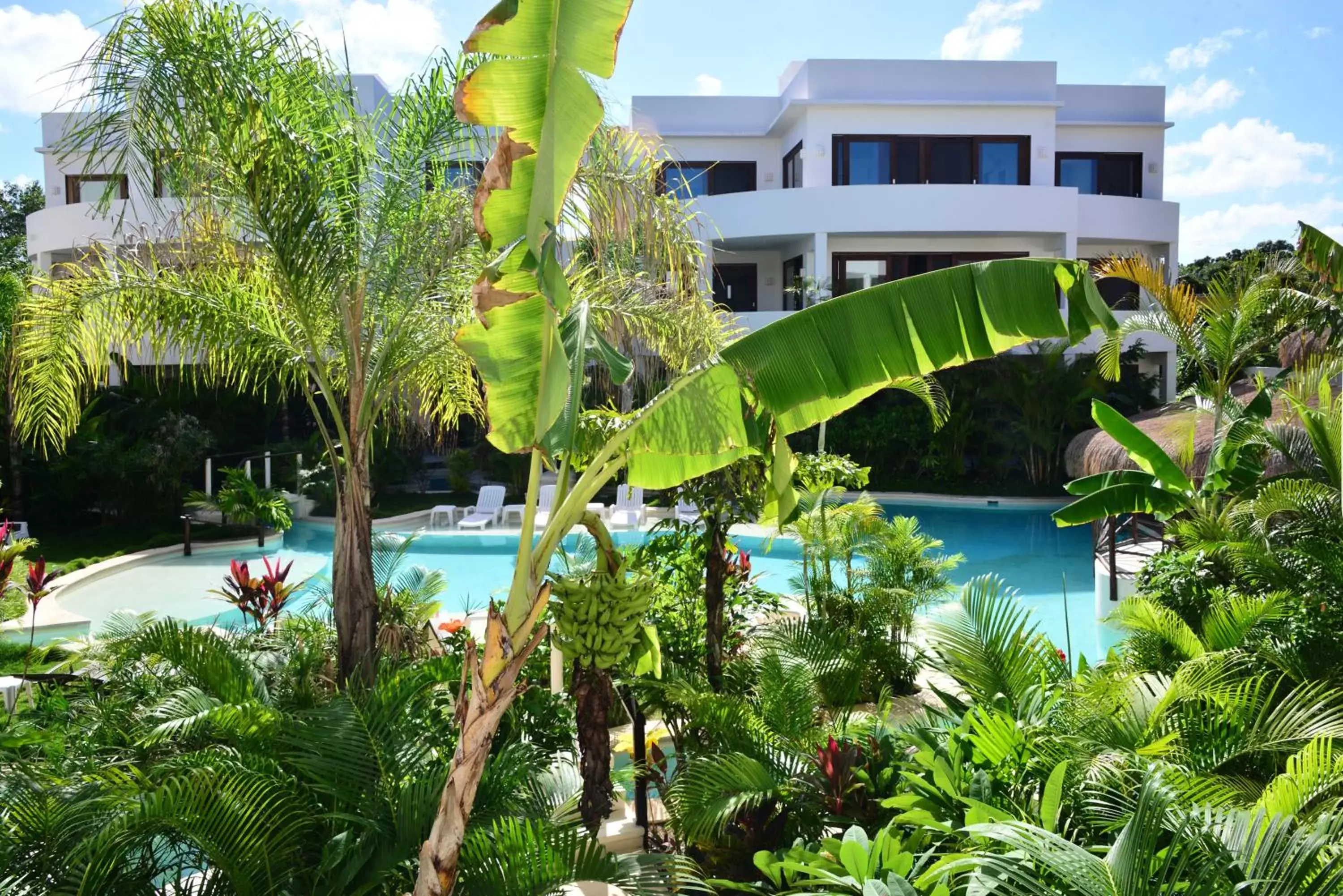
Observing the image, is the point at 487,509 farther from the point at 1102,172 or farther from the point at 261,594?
the point at 1102,172

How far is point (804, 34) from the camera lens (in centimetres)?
1870

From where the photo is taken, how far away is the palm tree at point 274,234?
18.1ft

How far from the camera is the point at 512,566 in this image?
15539 millimetres

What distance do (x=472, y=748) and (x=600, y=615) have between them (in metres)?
1.18

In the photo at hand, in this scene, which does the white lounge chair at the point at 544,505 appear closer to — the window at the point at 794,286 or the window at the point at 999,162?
the window at the point at 794,286

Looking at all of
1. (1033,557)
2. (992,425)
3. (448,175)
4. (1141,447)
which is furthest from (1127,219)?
(448,175)

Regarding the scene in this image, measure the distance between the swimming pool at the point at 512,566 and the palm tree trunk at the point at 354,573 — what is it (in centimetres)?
281

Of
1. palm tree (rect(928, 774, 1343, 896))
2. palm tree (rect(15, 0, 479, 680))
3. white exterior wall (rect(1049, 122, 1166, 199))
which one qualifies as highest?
white exterior wall (rect(1049, 122, 1166, 199))

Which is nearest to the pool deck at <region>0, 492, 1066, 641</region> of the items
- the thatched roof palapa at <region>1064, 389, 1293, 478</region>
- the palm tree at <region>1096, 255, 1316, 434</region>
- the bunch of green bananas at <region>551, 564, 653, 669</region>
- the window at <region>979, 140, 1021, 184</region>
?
the thatched roof palapa at <region>1064, 389, 1293, 478</region>

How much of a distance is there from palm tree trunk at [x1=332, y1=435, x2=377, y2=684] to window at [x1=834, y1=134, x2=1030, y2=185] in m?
17.5

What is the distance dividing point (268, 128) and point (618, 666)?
12.6 ft

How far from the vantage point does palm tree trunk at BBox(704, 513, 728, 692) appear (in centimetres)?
654

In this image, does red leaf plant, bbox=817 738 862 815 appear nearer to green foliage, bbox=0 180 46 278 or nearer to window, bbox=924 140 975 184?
window, bbox=924 140 975 184

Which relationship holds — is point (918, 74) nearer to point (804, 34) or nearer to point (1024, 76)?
point (1024, 76)
